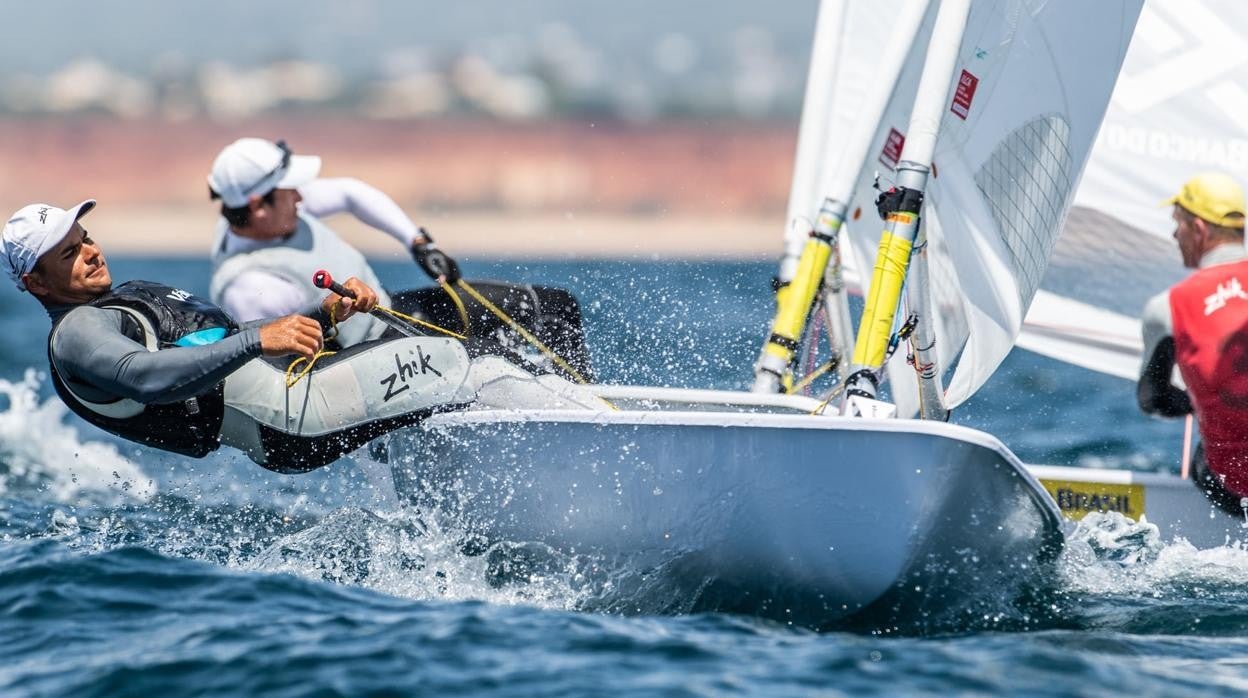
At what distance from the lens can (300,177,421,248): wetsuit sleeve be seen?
5148 mm

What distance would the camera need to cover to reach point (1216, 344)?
161 inches

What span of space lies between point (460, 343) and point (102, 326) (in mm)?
955

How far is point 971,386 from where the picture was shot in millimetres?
4672

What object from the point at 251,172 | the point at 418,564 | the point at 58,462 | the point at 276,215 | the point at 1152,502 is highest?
the point at 251,172

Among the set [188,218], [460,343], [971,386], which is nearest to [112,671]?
[460,343]

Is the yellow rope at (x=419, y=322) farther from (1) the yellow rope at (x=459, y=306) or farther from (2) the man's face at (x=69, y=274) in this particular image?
(2) the man's face at (x=69, y=274)

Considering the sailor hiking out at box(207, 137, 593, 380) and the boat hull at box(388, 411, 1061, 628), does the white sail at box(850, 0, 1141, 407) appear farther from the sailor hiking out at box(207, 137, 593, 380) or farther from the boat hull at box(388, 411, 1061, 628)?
the sailor hiking out at box(207, 137, 593, 380)

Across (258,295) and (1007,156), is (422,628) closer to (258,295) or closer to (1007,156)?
(258,295)

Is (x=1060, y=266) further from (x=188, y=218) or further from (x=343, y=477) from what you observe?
(x=188, y=218)

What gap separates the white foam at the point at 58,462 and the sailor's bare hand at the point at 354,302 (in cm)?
215

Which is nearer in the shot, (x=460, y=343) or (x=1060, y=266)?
(x=460, y=343)

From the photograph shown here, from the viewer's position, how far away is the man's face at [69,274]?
3.88m

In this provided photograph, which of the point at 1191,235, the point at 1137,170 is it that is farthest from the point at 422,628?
the point at 1137,170

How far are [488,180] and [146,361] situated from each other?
41.5 metres
